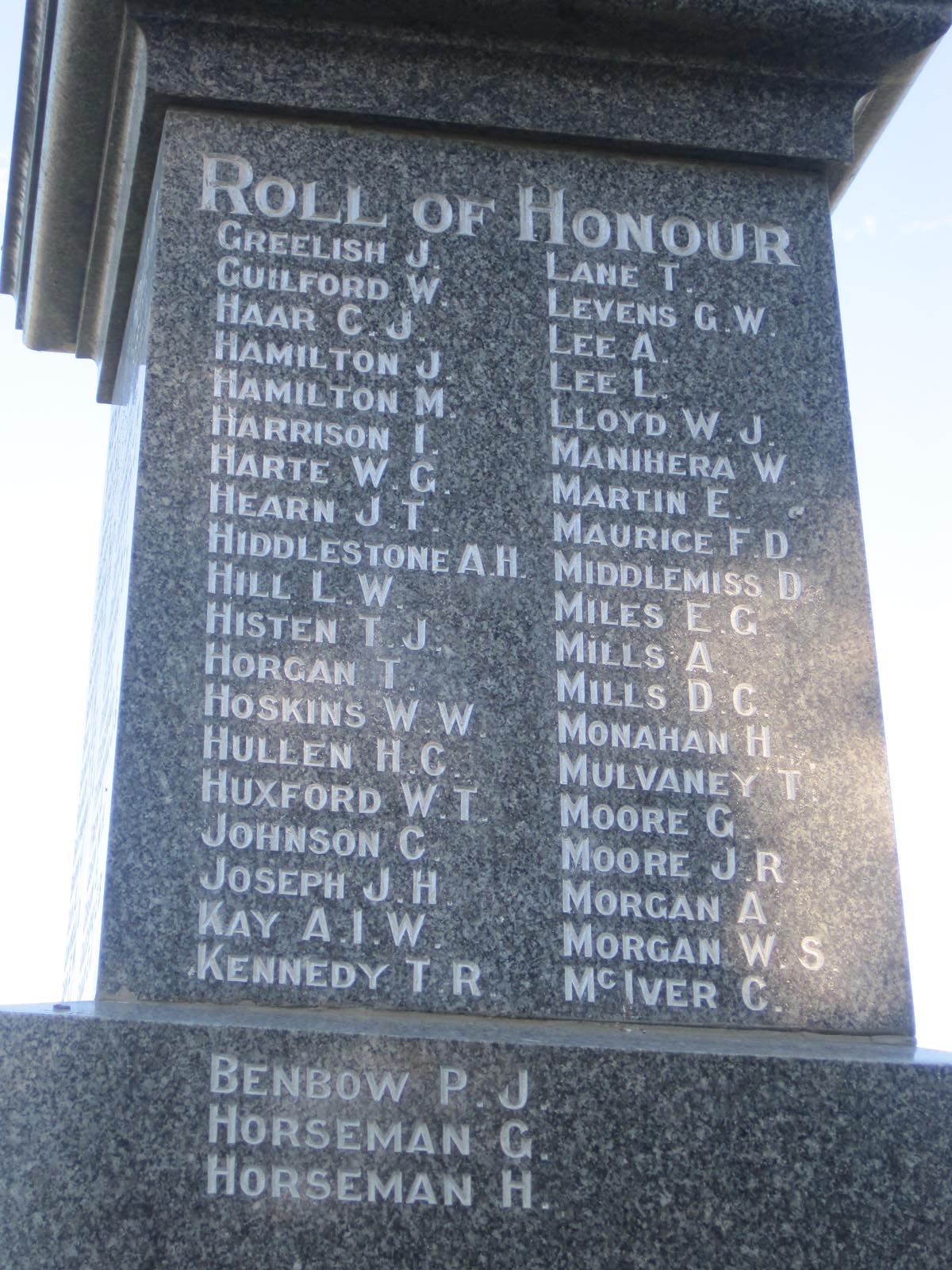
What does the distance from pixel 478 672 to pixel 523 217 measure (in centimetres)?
143

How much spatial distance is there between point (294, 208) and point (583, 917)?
84.6 inches

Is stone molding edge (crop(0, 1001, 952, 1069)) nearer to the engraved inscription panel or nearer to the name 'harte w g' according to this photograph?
the engraved inscription panel

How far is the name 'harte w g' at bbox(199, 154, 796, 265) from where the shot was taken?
15.6 ft

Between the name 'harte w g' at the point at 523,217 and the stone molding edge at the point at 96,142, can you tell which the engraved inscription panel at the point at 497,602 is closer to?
the name 'harte w g' at the point at 523,217

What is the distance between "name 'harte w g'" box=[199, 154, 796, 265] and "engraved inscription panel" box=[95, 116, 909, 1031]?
11 mm

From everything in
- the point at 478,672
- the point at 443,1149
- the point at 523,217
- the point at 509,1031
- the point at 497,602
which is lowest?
the point at 443,1149

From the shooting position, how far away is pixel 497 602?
4418mm

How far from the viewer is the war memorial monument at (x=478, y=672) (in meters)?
3.62

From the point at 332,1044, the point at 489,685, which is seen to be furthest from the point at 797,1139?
the point at 489,685

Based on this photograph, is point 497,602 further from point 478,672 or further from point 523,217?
point 523,217

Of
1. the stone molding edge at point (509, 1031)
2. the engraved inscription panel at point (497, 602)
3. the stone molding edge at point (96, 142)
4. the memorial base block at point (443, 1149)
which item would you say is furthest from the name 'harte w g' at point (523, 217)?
the memorial base block at point (443, 1149)

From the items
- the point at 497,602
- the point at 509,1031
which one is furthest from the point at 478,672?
the point at 509,1031

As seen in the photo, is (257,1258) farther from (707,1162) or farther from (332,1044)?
(707,1162)

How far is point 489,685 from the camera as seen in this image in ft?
14.2
